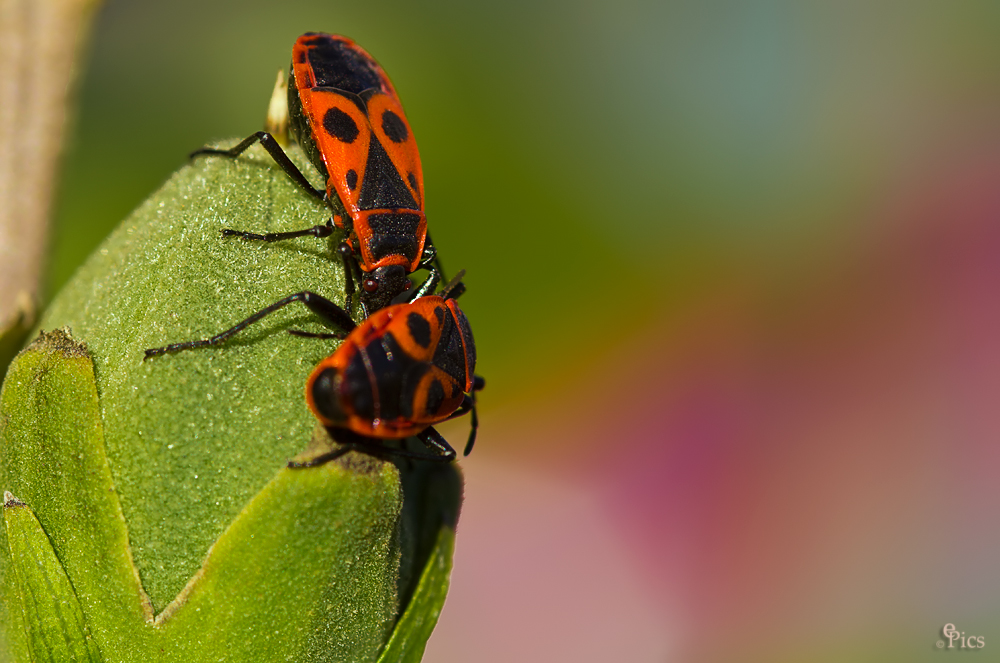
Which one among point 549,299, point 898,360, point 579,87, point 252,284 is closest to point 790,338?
point 898,360

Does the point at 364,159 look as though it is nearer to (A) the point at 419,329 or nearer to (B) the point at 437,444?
(A) the point at 419,329

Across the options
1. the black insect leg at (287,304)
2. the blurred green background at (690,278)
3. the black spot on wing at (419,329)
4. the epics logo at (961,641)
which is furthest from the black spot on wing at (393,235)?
the epics logo at (961,641)

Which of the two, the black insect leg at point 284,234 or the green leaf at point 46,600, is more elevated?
the black insect leg at point 284,234

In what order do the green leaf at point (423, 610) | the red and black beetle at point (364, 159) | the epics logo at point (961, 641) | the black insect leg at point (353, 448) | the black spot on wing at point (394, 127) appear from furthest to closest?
1. the epics logo at point (961, 641)
2. the black spot on wing at point (394, 127)
3. the red and black beetle at point (364, 159)
4. the green leaf at point (423, 610)
5. the black insect leg at point (353, 448)

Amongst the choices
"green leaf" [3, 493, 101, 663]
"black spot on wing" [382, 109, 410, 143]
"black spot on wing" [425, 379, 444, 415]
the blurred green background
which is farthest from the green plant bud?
the blurred green background

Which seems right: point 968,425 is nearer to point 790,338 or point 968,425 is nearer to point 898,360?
point 898,360

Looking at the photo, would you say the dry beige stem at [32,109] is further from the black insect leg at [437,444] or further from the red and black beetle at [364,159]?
the black insect leg at [437,444]
